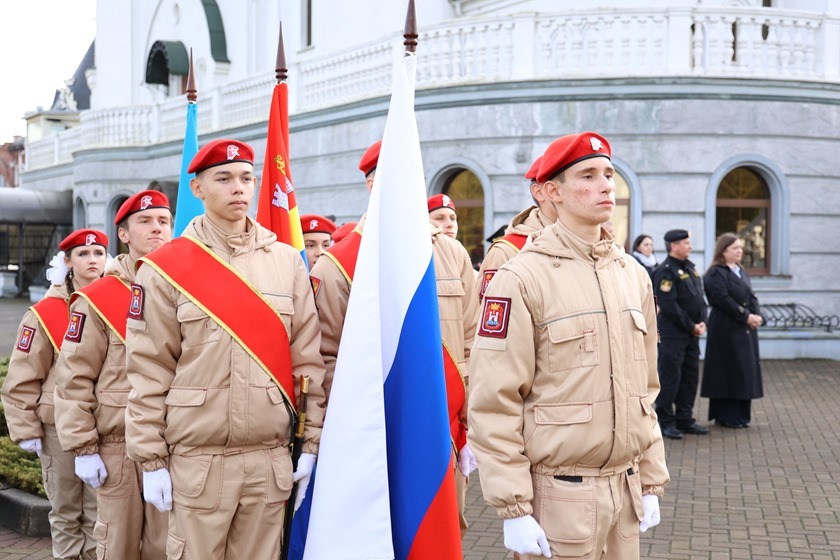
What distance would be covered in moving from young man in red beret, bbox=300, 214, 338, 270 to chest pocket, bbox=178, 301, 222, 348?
10.8 ft

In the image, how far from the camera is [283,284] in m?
4.04

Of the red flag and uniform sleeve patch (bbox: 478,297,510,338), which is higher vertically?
the red flag

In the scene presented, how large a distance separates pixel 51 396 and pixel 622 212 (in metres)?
11.0

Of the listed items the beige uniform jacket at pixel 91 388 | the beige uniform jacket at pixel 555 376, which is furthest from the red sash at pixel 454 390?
the beige uniform jacket at pixel 91 388

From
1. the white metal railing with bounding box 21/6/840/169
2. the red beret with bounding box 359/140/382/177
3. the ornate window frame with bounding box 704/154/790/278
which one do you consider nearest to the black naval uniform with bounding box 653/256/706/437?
the ornate window frame with bounding box 704/154/790/278

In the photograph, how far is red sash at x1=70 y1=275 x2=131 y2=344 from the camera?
15.6 feet

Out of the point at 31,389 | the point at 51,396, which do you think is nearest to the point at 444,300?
the point at 51,396

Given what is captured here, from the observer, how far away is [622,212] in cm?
1480

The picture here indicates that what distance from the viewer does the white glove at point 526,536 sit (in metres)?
3.18

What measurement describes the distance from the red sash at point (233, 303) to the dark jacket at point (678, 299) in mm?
6293

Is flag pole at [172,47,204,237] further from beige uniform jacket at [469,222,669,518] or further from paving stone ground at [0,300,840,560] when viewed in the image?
beige uniform jacket at [469,222,669,518]

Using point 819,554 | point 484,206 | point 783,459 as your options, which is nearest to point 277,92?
point 819,554

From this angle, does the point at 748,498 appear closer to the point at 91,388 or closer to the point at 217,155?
the point at 91,388

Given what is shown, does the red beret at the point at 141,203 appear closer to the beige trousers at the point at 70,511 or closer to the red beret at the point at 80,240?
the red beret at the point at 80,240
